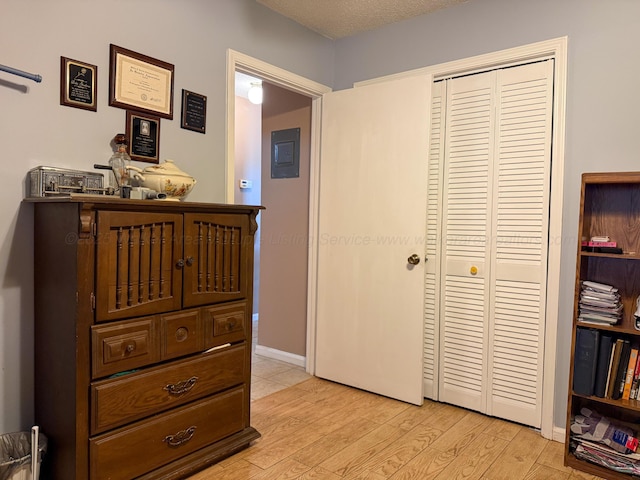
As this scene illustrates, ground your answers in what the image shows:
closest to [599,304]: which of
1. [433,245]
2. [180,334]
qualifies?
[433,245]

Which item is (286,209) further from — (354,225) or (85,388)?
(85,388)

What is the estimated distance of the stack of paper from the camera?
204 cm

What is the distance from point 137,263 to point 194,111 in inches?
39.9

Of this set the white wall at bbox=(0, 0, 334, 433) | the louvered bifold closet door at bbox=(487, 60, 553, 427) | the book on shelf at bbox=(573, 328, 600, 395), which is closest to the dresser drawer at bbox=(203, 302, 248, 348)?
the white wall at bbox=(0, 0, 334, 433)

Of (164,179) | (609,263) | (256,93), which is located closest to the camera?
(164,179)

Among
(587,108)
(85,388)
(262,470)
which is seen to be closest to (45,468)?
(85,388)

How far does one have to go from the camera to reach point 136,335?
5.54 ft

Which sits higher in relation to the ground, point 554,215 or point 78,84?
point 78,84

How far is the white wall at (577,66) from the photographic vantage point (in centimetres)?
213

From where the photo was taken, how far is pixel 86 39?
191 cm

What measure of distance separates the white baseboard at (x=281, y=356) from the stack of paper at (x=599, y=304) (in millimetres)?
1985

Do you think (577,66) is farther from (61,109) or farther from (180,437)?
(180,437)

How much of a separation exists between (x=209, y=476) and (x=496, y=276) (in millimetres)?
1840

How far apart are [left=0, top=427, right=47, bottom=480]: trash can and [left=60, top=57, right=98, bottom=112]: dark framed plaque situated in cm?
132
